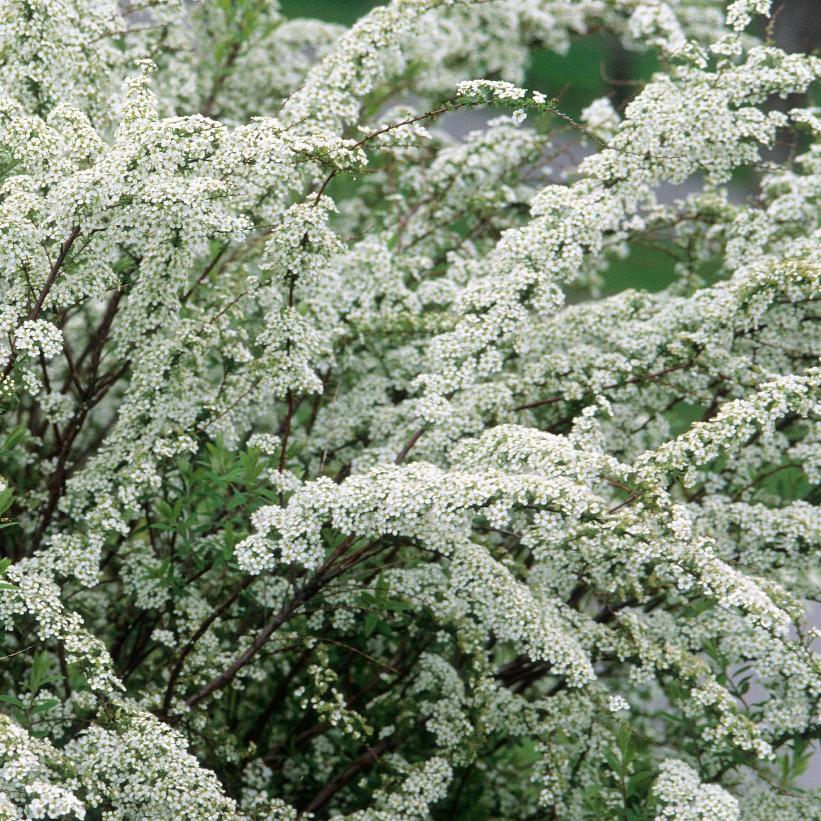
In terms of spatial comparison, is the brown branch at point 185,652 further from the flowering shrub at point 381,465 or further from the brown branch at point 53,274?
the brown branch at point 53,274

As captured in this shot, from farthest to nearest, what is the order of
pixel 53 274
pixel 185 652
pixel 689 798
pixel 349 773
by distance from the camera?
1. pixel 349 773
2. pixel 185 652
3. pixel 689 798
4. pixel 53 274

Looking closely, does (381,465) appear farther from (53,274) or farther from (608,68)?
Answer: (608,68)

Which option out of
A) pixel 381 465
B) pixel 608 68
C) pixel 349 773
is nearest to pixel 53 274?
pixel 381 465

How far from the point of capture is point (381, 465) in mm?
4047

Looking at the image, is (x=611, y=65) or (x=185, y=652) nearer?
(x=185, y=652)

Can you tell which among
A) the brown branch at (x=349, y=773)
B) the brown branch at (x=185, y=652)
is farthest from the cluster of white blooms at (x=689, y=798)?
the brown branch at (x=185, y=652)

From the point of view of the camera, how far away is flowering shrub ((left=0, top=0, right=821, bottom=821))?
12.6 feet

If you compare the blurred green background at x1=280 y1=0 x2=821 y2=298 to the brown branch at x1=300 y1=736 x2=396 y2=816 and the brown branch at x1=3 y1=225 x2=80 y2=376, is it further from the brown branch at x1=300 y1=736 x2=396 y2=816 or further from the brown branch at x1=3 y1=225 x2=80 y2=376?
the brown branch at x1=3 y1=225 x2=80 y2=376

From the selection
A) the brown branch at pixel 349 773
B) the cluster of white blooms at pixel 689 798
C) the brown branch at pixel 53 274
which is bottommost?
the brown branch at pixel 349 773

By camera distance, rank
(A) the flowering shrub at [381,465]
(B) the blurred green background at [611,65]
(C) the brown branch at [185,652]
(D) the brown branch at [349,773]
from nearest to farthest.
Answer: (A) the flowering shrub at [381,465] < (C) the brown branch at [185,652] < (D) the brown branch at [349,773] < (B) the blurred green background at [611,65]

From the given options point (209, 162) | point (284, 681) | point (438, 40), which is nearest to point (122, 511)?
point (284, 681)

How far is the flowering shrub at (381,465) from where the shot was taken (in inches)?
151

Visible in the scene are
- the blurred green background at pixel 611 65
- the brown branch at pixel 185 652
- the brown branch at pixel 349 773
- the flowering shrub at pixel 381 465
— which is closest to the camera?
the flowering shrub at pixel 381 465

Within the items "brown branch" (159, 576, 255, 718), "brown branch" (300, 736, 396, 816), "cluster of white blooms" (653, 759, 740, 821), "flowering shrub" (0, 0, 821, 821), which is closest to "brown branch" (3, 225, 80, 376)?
"flowering shrub" (0, 0, 821, 821)
